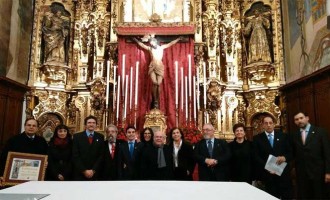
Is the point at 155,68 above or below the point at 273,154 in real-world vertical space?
above

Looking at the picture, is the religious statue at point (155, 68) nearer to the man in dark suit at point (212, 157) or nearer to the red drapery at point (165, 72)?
the red drapery at point (165, 72)

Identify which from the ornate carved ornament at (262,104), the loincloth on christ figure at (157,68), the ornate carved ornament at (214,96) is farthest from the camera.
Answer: the ornate carved ornament at (262,104)

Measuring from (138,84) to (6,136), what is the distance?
356 centimetres

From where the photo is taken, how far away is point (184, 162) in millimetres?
4457

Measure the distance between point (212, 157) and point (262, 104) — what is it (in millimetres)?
4737

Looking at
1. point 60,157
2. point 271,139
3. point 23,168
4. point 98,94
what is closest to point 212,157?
point 271,139

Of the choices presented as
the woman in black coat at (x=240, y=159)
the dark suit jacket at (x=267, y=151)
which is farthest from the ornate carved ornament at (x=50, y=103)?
the dark suit jacket at (x=267, y=151)

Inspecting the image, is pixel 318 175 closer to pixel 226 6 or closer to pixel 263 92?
pixel 263 92

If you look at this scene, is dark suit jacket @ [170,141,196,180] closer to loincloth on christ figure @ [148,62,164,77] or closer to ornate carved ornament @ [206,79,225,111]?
loincloth on christ figure @ [148,62,164,77]

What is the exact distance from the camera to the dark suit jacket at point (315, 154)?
4527mm

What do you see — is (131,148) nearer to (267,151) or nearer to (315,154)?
(267,151)

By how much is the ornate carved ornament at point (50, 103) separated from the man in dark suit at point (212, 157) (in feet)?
18.1

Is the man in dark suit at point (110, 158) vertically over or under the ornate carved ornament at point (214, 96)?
under

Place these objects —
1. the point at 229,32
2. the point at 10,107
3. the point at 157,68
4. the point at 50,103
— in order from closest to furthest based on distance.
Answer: the point at 10,107 → the point at 157,68 → the point at 50,103 → the point at 229,32
